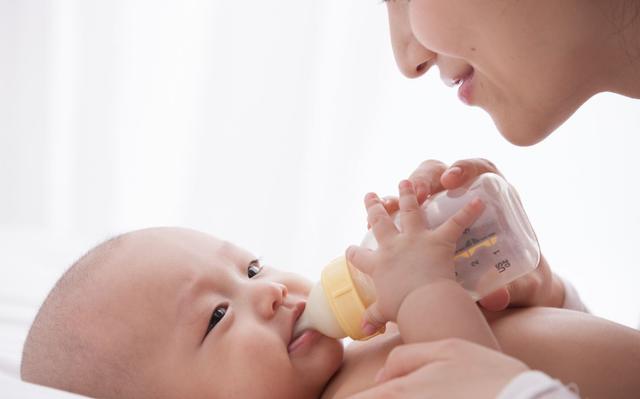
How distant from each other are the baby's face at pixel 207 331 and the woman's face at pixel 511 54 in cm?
46

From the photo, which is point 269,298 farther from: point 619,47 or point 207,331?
point 619,47

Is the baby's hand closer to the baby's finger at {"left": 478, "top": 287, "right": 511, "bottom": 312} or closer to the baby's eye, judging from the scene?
the baby's finger at {"left": 478, "top": 287, "right": 511, "bottom": 312}

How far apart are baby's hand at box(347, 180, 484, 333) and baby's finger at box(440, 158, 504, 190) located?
0.09 m

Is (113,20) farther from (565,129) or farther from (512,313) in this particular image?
(512,313)

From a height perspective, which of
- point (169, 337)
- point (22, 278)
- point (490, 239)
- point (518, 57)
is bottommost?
point (22, 278)

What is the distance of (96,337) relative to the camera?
1.22 m

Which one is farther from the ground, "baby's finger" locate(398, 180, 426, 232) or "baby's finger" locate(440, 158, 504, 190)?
"baby's finger" locate(440, 158, 504, 190)

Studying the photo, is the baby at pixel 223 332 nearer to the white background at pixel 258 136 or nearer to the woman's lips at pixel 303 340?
the woman's lips at pixel 303 340

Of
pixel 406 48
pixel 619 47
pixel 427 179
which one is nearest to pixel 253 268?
pixel 427 179

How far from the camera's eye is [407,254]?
3.49 ft

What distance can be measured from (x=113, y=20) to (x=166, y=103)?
1.10 ft

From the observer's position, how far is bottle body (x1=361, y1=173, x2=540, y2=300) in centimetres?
115

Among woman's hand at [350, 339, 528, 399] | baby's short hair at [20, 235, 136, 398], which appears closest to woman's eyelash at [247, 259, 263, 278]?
baby's short hair at [20, 235, 136, 398]

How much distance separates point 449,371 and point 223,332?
441 mm
